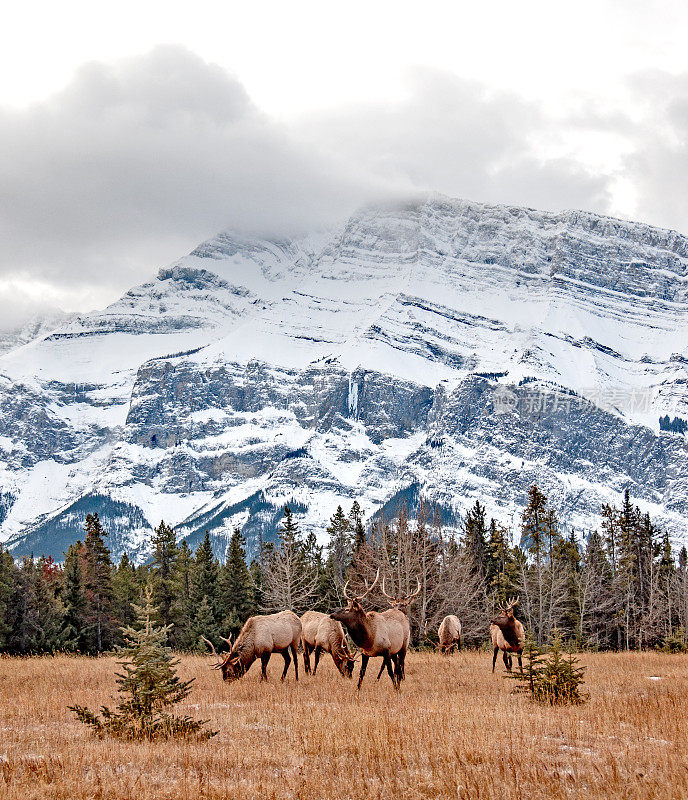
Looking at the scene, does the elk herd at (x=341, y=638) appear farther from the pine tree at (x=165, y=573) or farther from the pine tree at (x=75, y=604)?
the pine tree at (x=165, y=573)

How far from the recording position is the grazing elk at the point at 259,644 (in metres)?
22.8

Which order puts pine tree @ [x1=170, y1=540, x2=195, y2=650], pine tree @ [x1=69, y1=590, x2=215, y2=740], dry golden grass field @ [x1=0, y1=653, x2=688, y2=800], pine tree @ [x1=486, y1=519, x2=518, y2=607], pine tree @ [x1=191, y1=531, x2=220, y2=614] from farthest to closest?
pine tree @ [x1=191, y1=531, x2=220, y2=614] → pine tree @ [x1=486, y1=519, x2=518, y2=607] → pine tree @ [x1=170, y1=540, x2=195, y2=650] → pine tree @ [x1=69, y1=590, x2=215, y2=740] → dry golden grass field @ [x1=0, y1=653, x2=688, y2=800]

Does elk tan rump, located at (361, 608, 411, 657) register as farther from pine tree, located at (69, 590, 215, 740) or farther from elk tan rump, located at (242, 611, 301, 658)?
pine tree, located at (69, 590, 215, 740)

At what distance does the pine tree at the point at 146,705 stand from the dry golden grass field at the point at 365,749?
0.40 m

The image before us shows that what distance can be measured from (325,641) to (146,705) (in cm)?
1165

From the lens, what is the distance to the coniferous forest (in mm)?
53031

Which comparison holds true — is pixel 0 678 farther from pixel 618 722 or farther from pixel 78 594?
pixel 78 594

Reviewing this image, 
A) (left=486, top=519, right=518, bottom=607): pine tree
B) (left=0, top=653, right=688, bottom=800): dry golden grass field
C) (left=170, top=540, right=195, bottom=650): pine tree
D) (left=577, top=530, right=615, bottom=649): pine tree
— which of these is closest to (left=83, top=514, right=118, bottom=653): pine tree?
(left=170, top=540, right=195, bottom=650): pine tree

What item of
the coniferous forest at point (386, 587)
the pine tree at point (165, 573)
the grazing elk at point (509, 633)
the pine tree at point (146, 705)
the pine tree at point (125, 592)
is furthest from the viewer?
the pine tree at point (125, 592)

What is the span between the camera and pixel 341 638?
2548 cm

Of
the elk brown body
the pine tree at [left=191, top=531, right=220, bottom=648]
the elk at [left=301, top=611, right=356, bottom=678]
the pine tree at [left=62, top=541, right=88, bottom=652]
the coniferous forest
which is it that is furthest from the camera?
the pine tree at [left=191, top=531, right=220, bottom=648]

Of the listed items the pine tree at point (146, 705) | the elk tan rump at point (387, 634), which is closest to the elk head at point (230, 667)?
the elk tan rump at point (387, 634)

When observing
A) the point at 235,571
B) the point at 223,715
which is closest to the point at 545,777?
the point at 223,715

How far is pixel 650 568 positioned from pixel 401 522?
3282 centimetres
